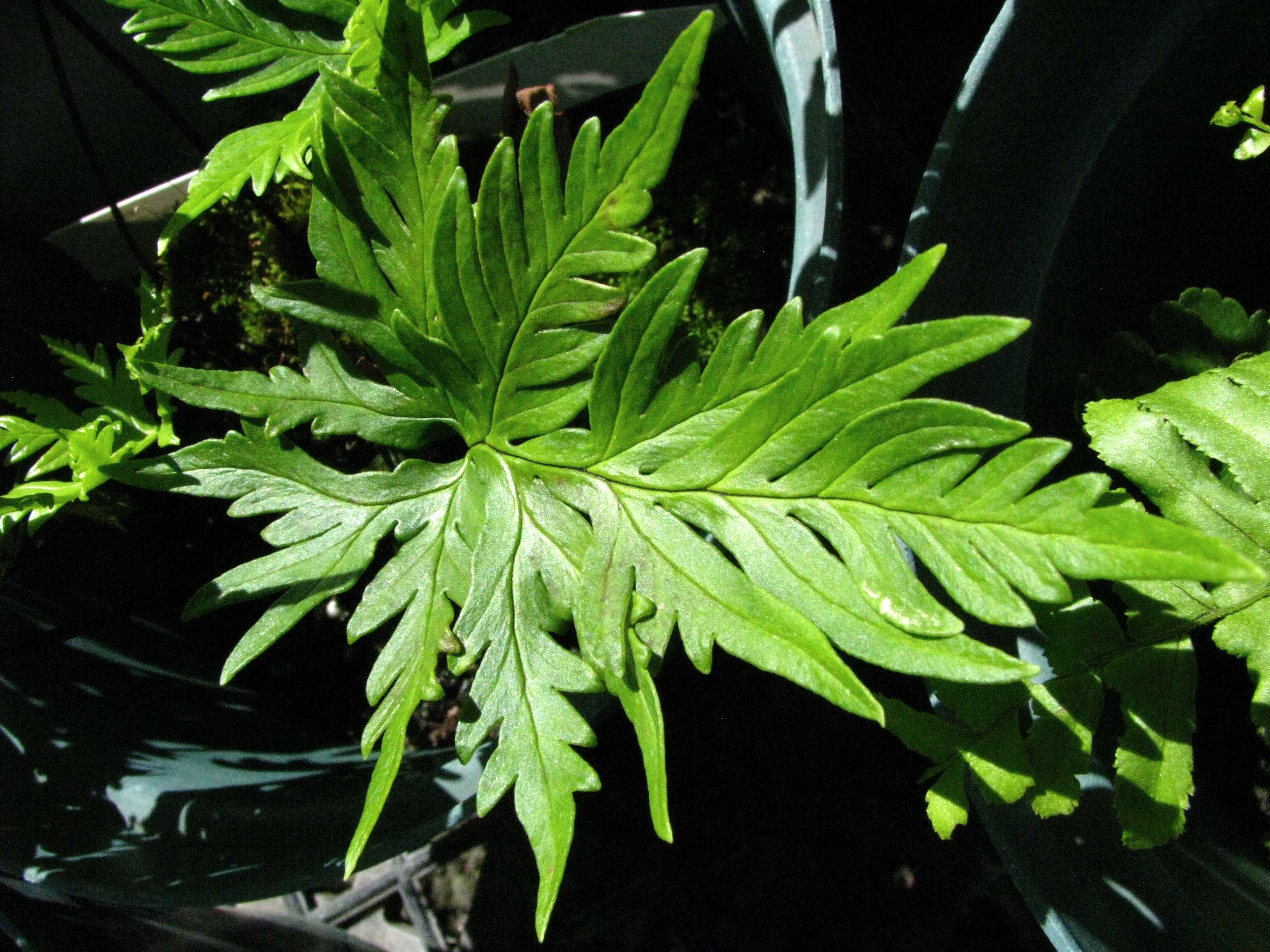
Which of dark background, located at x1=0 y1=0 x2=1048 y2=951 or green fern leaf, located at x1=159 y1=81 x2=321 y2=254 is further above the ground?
green fern leaf, located at x1=159 y1=81 x2=321 y2=254

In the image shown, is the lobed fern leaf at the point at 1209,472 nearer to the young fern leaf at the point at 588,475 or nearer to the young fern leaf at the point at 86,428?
the young fern leaf at the point at 588,475

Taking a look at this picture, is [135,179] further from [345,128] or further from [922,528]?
[922,528]

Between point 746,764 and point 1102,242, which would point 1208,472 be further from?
point 746,764

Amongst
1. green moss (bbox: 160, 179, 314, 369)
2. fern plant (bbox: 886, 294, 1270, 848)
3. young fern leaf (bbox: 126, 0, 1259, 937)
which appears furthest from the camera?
green moss (bbox: 160, 179, 314, 369)

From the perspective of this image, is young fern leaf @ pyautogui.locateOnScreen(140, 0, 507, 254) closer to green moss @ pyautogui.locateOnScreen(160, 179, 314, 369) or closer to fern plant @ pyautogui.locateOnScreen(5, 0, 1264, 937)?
fern plant @ pyautogui.locateOnScreen(5, 0, 1264, 937)

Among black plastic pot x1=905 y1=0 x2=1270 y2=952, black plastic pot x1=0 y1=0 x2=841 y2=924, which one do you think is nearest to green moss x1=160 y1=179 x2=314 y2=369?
black plastic pot x1=0 y1=0 x2=841 y2=924

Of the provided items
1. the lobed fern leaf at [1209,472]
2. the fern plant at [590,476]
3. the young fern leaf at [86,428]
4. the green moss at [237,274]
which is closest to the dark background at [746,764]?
the green moss at [237,274]

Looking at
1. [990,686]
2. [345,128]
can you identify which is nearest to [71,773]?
[345,128]
